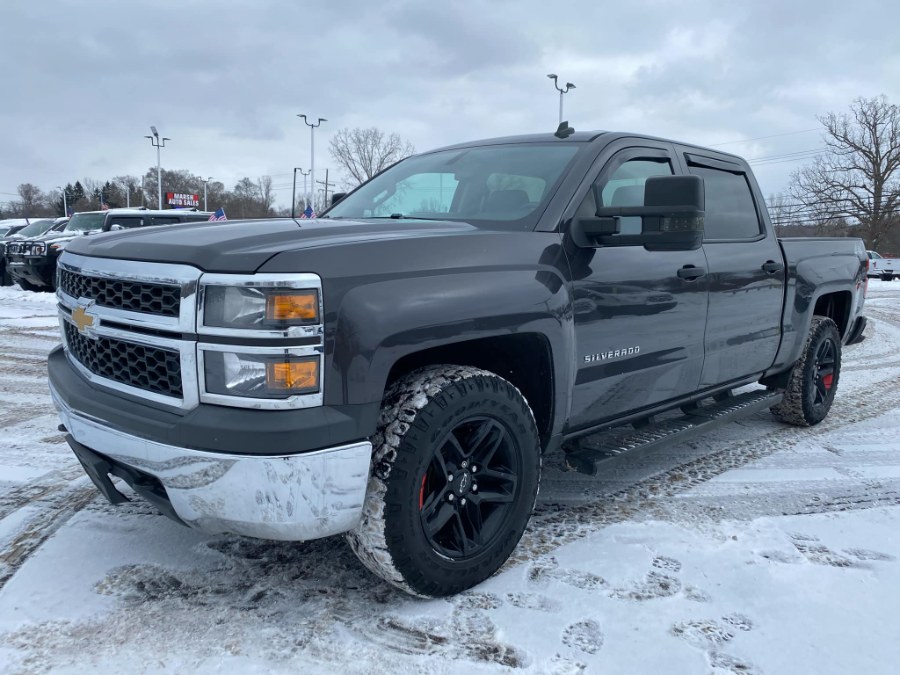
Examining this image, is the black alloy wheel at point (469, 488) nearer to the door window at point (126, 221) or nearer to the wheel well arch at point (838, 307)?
the wheel well arch at point (838, 307)

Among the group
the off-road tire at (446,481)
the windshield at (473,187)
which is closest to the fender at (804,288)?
the windshield at (473,187)

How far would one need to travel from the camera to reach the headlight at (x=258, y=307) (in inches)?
78.4

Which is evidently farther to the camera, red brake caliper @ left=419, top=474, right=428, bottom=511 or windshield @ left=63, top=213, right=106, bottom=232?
windshield @ left=63, top=213, right=106, bottom=232

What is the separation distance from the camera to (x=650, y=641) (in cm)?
222

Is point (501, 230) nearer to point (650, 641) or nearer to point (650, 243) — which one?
point (650, 243)

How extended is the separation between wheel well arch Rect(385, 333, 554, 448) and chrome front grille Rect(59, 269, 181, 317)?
785mm

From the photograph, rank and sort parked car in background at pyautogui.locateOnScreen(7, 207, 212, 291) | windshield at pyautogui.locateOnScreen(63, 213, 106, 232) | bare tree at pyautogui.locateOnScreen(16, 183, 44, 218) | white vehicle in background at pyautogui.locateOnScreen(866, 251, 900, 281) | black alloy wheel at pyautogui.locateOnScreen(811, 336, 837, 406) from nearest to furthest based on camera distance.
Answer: black alloy wheel at pyautogui.locateOnScreen(811, 336, 837, 406)
parked car in background at pyautogui.locateOnScreen(7, 207, 212, 291)
windshield at pyautogui.locateOnScreen(63, 213, 106, 232)
white vehicle in background at pyautogui.locateOnScreen(866, 251, 900, 281)
bare tree at pyautogui.locateOnScreen(16, 183, 44, 218)

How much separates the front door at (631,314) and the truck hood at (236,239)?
0.59 m

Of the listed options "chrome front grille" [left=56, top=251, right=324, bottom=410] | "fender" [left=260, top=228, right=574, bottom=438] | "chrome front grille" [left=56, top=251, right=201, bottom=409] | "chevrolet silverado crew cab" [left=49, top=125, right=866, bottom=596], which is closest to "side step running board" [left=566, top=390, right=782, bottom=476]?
"chevrolet silverado crew cab" [left=49, top=125, right=866, bottom=596]

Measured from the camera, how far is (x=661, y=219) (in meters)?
2.67

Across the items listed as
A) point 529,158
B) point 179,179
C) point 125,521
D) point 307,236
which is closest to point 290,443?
point 307,236

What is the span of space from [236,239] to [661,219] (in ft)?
5.24

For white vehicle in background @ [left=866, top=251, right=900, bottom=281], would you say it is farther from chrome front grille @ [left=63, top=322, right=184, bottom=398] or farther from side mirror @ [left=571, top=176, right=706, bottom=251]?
chrome front grille @ [left=63, top=322, right=184, bottom=398]

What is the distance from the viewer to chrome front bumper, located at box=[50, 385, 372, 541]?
79.0 inches
